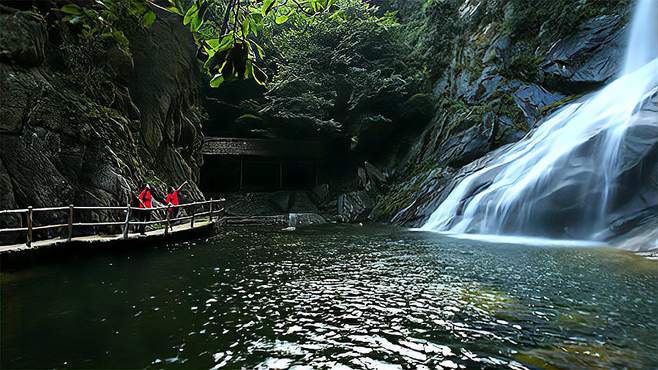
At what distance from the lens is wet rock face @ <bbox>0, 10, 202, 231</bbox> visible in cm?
935

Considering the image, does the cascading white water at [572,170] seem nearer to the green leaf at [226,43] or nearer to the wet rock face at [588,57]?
the wet rock face at [588,57]

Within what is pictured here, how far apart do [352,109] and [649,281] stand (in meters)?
21.1

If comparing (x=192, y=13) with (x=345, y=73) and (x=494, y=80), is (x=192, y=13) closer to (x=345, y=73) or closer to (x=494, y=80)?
(x=494, y=80)

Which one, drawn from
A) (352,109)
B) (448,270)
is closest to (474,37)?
(352,109)

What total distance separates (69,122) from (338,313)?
33.2 ft

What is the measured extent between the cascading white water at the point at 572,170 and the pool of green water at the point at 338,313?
299 centimetres

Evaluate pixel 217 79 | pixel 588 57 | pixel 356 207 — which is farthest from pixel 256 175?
pixel 217 79

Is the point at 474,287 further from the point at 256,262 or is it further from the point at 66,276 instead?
the point at 66,276

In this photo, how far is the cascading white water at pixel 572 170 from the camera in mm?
10734

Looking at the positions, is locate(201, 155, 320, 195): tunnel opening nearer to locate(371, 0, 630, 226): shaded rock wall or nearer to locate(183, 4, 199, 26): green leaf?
locate(371, 0, 630, 226): shaded rock wall

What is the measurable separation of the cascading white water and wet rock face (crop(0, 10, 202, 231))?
38.4ft

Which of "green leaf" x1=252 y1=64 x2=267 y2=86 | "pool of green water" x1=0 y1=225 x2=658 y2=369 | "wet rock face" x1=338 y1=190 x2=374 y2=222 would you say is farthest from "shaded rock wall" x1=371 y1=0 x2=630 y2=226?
"green leaf" x1=252 y1=64 x2=267 y2=86

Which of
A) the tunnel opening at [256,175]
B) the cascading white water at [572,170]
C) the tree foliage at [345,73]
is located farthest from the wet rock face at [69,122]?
the tunnel opening at [256,175]

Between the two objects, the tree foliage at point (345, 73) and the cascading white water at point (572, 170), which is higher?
the tree foliage at point (345, 73)
